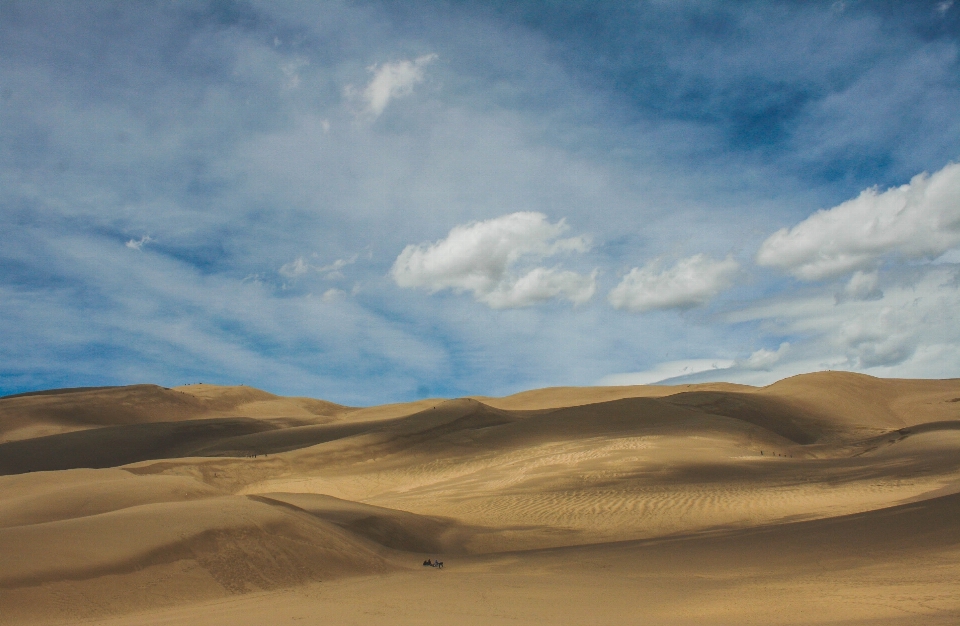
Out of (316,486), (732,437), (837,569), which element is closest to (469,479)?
(316,486)

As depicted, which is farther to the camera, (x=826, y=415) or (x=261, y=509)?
(x=826, y=415)

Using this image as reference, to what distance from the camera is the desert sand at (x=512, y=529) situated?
709 cm

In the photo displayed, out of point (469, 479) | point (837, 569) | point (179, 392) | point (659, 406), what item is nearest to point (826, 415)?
point (659, 406)

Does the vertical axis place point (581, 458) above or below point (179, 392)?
below

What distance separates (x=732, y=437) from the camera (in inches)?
1068

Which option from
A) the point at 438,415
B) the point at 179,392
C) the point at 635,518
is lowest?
the point at 635,518

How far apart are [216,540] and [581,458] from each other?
50.1 ft

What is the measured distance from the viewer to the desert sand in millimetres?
7094

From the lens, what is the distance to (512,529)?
50.1ft

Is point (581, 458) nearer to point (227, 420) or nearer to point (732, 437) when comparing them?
point (732, 437)

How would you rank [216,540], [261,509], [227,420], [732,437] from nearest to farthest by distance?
[216,540]
[261,509]
[732,437]
[227,420]

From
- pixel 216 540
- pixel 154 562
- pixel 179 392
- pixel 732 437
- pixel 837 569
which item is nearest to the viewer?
pixel 837 569

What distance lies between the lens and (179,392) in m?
59.4

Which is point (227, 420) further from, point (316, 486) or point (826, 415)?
point (826, 415)
